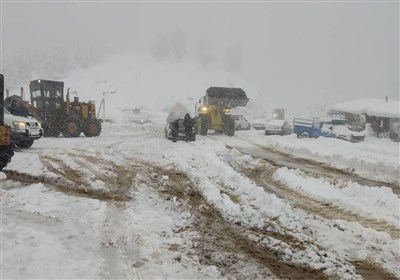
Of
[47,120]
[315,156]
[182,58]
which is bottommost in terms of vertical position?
[315,156]

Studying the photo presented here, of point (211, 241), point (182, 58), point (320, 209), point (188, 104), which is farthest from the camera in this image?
point (182, 58)

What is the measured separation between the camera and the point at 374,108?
35.7m

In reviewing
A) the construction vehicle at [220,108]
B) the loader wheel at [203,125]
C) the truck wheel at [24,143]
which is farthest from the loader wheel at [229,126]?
the truck wheel at [24,143]

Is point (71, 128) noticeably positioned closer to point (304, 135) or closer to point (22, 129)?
point (22, 129)

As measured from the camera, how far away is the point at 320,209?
6895 millimetres

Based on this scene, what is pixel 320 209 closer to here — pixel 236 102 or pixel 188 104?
pixel 236 102

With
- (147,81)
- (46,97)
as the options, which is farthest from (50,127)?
(147,81)

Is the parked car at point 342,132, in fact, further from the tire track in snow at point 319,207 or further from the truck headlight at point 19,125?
the truck headlight at point 19,125

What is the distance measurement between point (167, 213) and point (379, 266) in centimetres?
331

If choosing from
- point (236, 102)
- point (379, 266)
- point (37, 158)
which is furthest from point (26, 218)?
point (236, 102)

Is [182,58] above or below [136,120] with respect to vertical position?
above

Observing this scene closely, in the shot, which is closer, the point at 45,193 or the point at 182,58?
the point at 45,193

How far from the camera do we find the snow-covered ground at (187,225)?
4.37 m

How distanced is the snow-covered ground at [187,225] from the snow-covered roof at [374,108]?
27213 mm
